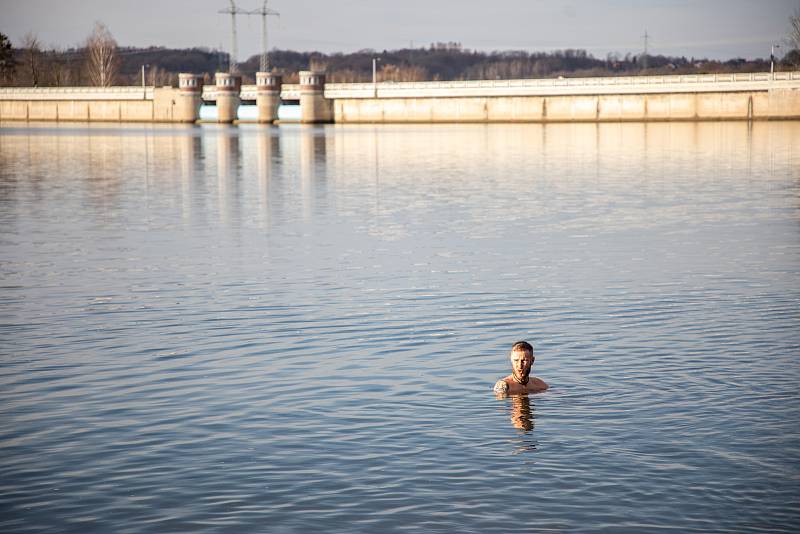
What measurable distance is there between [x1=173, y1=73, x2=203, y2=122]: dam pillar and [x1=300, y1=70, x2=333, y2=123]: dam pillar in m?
19.6

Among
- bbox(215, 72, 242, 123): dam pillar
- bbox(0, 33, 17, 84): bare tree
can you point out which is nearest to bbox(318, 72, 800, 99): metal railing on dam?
bbox(215, 72, 242, 123): dam pillar

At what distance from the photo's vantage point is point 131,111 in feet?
543

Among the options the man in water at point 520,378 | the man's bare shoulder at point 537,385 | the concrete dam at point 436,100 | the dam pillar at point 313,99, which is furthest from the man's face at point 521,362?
the dam pillar at point 313,99

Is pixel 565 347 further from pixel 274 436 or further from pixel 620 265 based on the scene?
pixel 620 265

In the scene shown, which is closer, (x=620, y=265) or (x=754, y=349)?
(x=754, y=349)

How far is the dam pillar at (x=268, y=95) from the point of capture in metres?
153

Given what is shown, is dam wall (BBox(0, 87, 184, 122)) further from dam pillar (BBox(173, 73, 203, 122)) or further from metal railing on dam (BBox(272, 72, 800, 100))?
metal railing on dam (BBox(272, 72, 800, 100))

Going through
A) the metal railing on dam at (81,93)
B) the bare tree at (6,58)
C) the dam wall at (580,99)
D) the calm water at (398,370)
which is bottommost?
the calm water at (398,370)

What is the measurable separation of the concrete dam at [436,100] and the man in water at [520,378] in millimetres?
113355

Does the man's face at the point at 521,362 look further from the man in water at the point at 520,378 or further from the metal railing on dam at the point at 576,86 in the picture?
the metal railing on dam at the point at 576,86

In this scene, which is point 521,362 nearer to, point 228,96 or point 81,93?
point 228,96

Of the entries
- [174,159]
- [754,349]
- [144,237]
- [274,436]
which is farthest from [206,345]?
[174,159]

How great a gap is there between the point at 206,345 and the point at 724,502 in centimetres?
841

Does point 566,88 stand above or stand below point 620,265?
above
